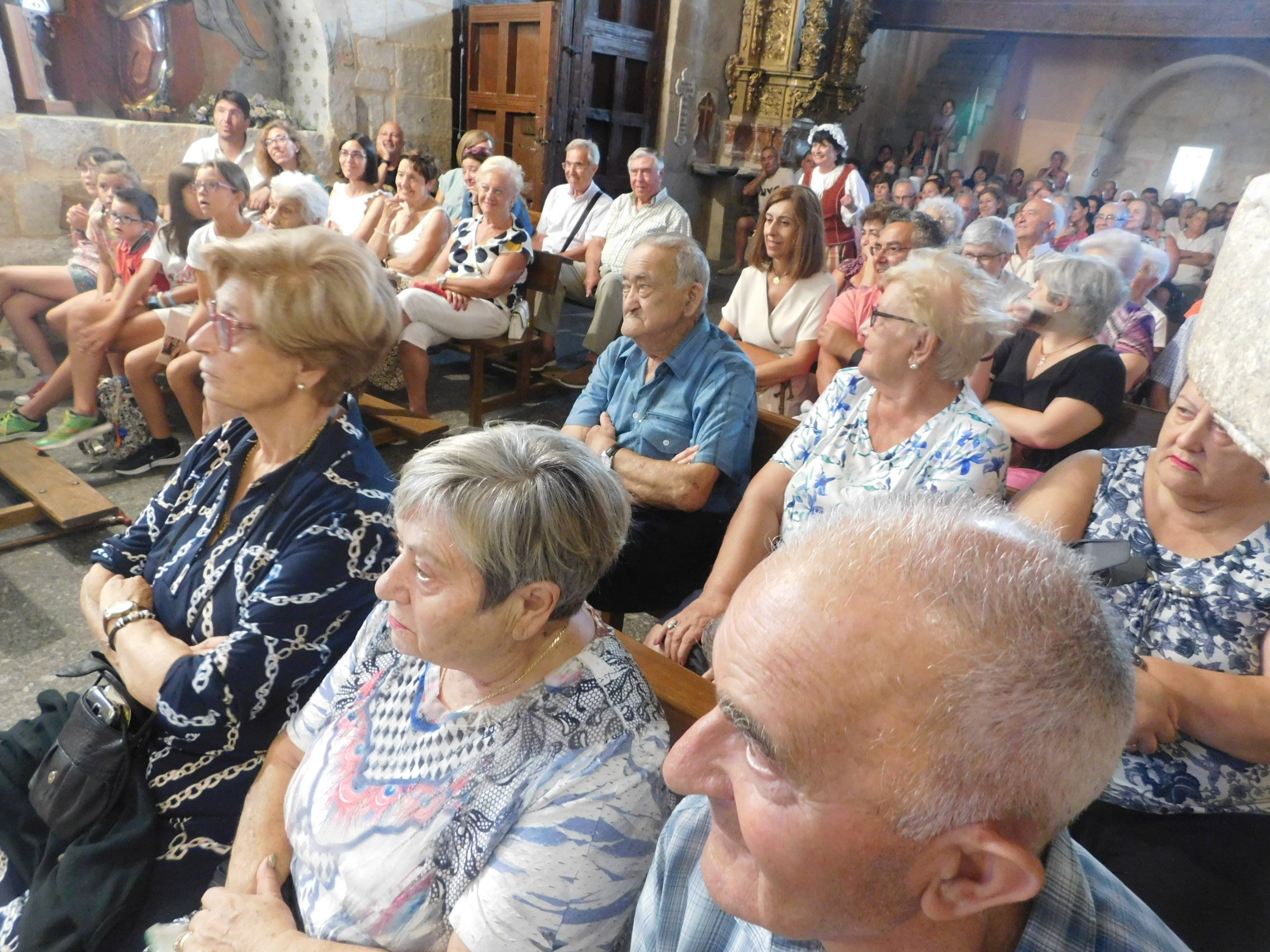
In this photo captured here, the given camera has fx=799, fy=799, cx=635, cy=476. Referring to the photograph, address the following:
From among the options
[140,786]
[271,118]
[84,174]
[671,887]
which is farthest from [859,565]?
[271,118]

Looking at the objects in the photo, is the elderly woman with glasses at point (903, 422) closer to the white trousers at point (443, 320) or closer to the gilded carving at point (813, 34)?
the white trousers at point (443, 320)

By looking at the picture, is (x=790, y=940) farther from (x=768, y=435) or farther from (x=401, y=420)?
(x=401, y=420)

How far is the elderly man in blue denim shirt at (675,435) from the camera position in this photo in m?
2.41

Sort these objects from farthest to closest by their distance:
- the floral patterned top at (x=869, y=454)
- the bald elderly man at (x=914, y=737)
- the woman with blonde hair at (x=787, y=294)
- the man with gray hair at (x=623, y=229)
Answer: the man with gray hair at (x=623, y=229) < the woman with blonde hair at (x=787, y=294) < the floral patterned top at (x=869, y=454) < the bald elderly man at (x=914, y=737)

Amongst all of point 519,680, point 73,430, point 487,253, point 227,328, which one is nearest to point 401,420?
point 487,253

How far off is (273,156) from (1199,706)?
6017 mm

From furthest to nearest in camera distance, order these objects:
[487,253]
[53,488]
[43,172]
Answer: [43,172]
[487,253]
[53,488]

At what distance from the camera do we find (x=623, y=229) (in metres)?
5.48

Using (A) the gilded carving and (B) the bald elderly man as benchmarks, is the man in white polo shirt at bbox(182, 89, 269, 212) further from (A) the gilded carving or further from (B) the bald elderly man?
(A) the gilded carving

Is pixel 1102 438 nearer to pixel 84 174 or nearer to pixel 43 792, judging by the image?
pixel 43 792

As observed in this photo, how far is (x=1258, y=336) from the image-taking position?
38cm

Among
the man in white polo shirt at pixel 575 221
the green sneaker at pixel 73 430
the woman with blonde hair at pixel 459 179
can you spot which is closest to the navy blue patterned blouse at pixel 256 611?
the green sneaker at pixel 73 430

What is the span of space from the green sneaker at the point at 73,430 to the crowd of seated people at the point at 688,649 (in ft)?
8.93

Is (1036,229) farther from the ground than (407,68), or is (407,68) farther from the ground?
(407,68)
